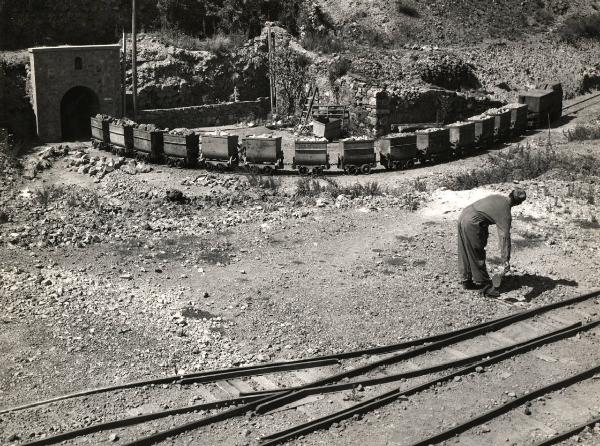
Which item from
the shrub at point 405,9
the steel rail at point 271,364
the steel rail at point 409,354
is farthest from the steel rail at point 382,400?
the shrub at point 405,9

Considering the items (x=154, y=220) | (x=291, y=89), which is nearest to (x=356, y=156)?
(x=154, y=220)

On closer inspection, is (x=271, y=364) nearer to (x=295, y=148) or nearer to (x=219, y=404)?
(x=219, y=404)

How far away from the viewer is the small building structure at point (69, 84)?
27.8 metres

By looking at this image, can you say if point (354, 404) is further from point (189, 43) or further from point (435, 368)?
point (189, 43)

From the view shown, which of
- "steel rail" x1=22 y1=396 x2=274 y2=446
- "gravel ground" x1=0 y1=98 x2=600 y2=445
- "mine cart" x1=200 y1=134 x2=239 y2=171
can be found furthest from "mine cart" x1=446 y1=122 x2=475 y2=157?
"steel rail" x1=22 y1=396 x2=274 y2=446

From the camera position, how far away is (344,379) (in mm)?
11562

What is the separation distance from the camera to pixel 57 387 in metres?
11.4

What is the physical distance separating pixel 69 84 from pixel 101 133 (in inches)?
113

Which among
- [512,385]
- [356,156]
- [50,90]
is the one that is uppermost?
[50,90]

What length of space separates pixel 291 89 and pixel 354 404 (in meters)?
23.5

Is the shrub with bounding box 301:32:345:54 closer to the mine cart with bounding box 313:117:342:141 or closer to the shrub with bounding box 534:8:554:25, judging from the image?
the mine cart with bounding box 313:117:342:141

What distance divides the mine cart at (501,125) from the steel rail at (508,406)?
1684 centimetres

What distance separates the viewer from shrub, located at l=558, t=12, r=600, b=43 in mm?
38281

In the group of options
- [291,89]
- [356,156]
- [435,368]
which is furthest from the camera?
[291,89]
